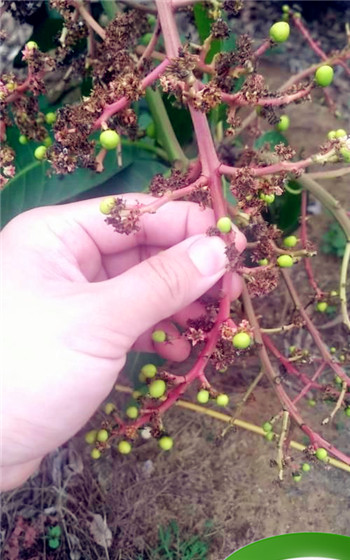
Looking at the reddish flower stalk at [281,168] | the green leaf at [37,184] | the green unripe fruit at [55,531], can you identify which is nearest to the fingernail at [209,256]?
the reddish flower stalk at [281,168]

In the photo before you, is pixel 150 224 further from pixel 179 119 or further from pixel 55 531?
pixel 55 531

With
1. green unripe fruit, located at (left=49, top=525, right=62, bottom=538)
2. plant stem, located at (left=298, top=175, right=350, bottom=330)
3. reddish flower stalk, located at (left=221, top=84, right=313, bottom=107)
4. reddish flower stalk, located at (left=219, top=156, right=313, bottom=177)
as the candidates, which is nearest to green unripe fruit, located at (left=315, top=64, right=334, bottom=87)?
reddish flower stalk, located at (left=221, top=84, right=313, bottom=107)

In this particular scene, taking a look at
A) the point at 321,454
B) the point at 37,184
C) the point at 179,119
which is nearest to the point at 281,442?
the point at 321,454

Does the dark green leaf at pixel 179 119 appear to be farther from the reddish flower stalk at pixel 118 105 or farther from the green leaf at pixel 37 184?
the reddish flower stalk at pixel 118 105

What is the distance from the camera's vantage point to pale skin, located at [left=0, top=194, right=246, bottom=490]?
1052 mm

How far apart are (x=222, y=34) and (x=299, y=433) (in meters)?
1.03

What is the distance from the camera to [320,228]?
2049 millimetres

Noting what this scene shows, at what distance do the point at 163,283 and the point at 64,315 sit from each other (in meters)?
0.17

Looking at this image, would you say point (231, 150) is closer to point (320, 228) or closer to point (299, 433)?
point (320, 228)

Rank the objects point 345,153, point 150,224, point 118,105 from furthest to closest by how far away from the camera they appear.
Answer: point 150,224
point 118,105
point 345,153

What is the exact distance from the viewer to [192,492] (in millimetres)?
1657

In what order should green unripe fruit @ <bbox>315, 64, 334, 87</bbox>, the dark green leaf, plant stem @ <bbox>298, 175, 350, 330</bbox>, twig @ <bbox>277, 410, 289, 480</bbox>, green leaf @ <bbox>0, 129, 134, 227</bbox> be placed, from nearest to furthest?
green unripe fruit @ <bbox>315, 64, 334, 87</bbox>, twig @ <bbox>277, 410, 289, 480</bbox>, plant stem @ <bbox>298, 175, 350, 330</bbox>, green leaf @ <bbox>0, 129, 134, 227</bbox>, the dark green leaf

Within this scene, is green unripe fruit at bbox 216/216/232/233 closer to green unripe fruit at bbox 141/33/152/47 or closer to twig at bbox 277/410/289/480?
twig at bbox 277/410/289/480

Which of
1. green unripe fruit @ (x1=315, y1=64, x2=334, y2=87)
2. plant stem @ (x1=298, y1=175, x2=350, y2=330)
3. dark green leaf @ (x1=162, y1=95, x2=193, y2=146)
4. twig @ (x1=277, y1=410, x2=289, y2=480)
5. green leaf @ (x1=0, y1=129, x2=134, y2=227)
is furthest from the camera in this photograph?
dark green leaf @ (x1=162, y1=95, x2=193, y2=146)
